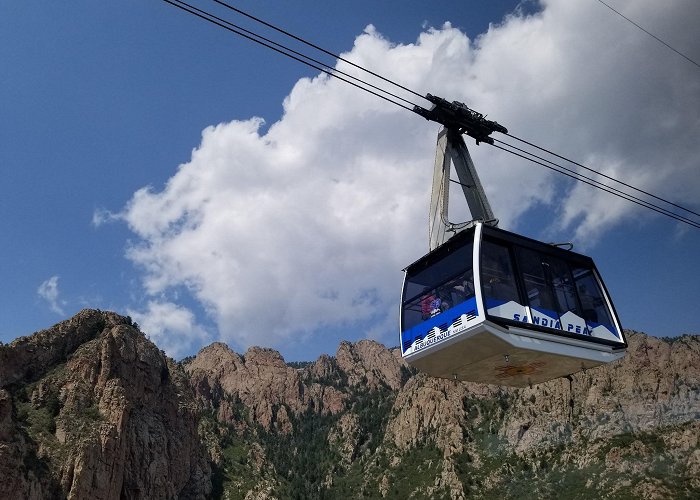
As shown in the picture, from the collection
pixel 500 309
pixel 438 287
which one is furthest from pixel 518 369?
pixel 438 287

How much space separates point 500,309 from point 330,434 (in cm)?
16349

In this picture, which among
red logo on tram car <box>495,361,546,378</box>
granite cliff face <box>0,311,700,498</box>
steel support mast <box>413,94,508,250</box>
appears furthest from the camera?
granite cliff face <box>0,311,700,498</box>

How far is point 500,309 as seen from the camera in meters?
15.0

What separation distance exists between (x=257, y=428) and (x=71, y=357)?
327ft

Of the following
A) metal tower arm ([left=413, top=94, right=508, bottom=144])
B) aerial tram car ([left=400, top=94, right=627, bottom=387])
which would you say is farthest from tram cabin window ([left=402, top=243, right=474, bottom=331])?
metal tower arm ([left=413, top=94, right=508, bottom=144])

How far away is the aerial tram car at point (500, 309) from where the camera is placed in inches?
592

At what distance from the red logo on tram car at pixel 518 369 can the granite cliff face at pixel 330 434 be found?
51855 mm

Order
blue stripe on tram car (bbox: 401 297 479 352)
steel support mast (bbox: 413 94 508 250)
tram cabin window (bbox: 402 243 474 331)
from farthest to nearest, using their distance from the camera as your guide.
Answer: steel support mast (bbox: 413 94 508 250)
tram cabin window (bbox: 402 243 474 331)
blue stripe on tram car (bbox: 401 297 479 352)

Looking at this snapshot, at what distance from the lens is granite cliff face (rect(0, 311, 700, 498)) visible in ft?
226

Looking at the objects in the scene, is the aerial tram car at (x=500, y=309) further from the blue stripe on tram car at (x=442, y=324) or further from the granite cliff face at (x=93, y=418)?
the granite cliff face at (x=93, y=418)

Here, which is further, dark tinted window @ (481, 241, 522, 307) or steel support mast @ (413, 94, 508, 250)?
steel support mast @ (413, 94, 508, 250)

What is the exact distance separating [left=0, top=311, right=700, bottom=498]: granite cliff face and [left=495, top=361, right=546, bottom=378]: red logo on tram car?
5185 cm

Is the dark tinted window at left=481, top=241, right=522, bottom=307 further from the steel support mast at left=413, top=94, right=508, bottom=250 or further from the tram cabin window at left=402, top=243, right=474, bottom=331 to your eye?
the steel support mast at left=413, top=94, right=508, bottom=250

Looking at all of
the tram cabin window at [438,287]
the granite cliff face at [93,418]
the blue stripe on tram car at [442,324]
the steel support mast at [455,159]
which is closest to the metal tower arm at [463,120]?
the steel support mast at [455,159]
